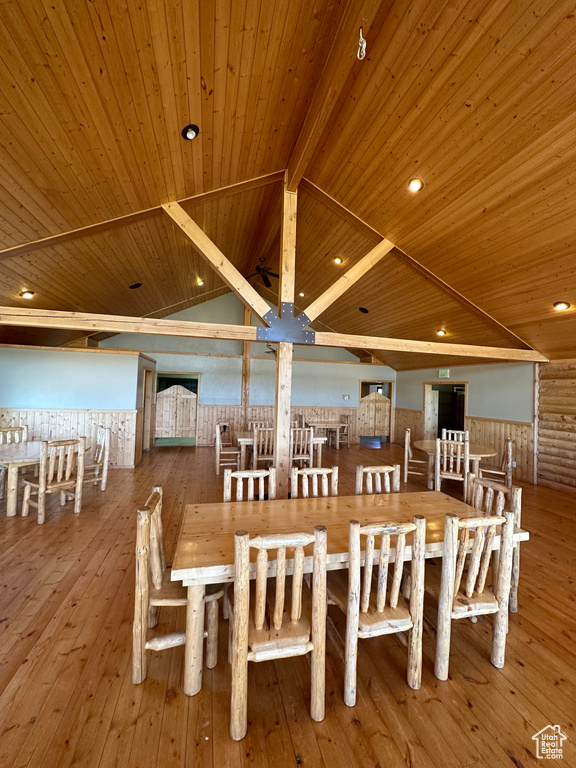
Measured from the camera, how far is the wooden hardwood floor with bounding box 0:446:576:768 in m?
1.38


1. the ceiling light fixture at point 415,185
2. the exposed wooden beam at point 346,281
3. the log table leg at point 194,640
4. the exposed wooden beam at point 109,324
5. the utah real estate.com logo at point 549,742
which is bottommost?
the utah real estate.com logo at point 549,742

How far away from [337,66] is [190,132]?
1.26m

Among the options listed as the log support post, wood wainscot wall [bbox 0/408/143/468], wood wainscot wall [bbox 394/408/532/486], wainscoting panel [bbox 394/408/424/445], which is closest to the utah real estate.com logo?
the log support post

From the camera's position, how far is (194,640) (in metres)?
1.61

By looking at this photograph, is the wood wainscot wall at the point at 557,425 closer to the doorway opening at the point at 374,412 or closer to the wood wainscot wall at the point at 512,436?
the wood wainscot wall at the point at 512,436

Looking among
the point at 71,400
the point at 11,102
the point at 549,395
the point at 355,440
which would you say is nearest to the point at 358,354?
the point at 355,440

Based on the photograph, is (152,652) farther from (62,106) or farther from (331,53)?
(331,53)

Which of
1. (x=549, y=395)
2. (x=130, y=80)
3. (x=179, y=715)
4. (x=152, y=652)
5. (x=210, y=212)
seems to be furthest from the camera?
(x=549, y=395)

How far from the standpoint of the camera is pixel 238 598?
142cm

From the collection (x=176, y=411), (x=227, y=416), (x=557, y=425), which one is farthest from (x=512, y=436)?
(x=176, y=411)

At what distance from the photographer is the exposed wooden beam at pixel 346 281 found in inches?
161

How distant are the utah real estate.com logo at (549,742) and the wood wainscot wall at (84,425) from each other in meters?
6.03

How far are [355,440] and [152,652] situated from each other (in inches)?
328

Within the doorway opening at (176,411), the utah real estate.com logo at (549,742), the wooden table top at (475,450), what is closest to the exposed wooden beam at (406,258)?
the wooden table top at (475,450)
